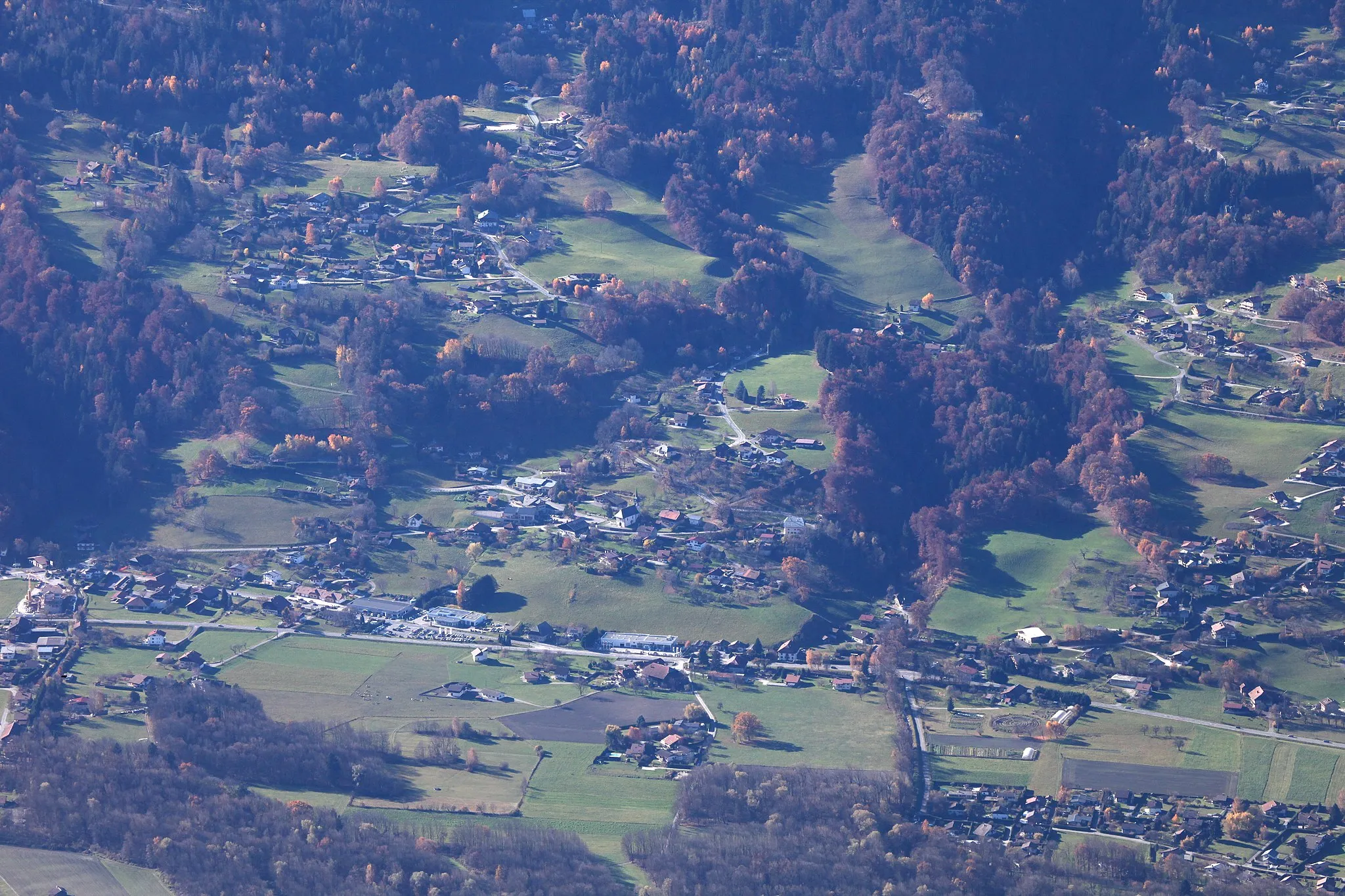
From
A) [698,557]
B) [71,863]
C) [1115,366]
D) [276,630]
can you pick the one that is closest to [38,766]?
[71,863]

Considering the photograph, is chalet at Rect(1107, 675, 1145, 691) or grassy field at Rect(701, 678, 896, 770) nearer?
grassy field at Rect(701, 678, 896, 770)

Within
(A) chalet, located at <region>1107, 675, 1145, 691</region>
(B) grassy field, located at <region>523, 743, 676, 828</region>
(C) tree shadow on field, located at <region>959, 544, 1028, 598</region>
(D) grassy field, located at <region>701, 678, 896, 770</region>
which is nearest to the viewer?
(B) grassy field, located at <region>523, 743, 676, 828</region>

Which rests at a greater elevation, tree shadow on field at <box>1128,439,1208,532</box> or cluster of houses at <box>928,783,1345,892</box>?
tree shadow on field at <box>1128,439,1208,532</box>

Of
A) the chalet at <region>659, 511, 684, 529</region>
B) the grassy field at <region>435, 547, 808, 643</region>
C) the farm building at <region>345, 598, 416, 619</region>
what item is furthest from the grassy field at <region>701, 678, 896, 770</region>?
the farm building at <region>345, 598, 416, 619</region>

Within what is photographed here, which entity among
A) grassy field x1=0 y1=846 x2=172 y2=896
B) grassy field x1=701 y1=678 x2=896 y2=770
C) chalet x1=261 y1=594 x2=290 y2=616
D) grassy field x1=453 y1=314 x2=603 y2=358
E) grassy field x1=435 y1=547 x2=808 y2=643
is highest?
grassy field x1=453 y1=314 x2=603 y2=358

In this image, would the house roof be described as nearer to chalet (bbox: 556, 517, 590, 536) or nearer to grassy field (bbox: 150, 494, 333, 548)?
chalet (bbox: 556, 517, 590, 536)

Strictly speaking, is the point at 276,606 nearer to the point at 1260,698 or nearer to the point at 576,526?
the point at 576,526

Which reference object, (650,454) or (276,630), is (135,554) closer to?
(276,630)

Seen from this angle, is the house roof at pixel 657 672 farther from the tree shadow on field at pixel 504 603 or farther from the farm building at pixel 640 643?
the tree shadow on field at pixel 504 603
